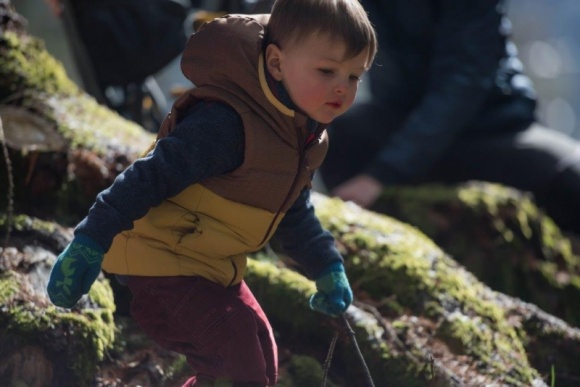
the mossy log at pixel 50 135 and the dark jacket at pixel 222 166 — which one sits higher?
the dark jacket at pixel 222 166

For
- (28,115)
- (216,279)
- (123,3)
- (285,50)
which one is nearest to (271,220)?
(216,279)

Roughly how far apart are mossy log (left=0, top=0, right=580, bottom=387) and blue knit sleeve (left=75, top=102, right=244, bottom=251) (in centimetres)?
86

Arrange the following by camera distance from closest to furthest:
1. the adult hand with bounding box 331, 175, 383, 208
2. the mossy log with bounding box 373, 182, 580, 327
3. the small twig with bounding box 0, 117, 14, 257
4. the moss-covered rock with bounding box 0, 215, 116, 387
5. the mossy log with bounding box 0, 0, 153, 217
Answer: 1. the moss-covered rock with bounding box 0, 215, 116, 387
2. the small twig with bounding box 0, 117, 14, 257
3. the mossy log with bounding box 0, 0, 153, 217
4. the mossy log with bounding box 373, 182, 580, 327
5. the adult hand with bounding box 331, 175, 383, 208

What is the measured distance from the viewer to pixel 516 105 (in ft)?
20.5

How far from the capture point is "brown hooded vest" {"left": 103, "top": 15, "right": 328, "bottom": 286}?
279 centimetres

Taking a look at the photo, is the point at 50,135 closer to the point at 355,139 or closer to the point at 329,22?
the point at 329,22

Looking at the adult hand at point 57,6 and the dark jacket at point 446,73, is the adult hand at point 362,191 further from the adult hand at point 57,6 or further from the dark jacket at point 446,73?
the adult hand at point 57,6

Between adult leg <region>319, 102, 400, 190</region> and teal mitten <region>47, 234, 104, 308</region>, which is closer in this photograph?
teal mitten <region>47, 234, 104, 308</region>

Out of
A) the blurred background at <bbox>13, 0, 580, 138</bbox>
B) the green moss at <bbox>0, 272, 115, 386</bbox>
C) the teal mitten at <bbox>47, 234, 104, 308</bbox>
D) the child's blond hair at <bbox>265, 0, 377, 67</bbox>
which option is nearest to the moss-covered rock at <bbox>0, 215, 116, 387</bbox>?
the green moss at <bbox>0, 272, 115, 386</bbox>

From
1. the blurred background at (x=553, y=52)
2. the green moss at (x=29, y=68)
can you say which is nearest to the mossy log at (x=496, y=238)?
the green moss at (x=29, y=68)

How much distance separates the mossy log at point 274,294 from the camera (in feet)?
10.8

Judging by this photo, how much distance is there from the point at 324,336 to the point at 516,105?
9.94 ft

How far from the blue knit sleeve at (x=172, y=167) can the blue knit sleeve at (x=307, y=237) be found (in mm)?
493

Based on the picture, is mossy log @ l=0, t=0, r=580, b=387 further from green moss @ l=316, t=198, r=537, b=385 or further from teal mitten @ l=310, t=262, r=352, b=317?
teal mitten @ l=310, t=262, r=352, b=317
